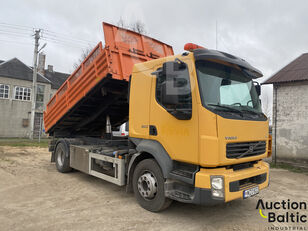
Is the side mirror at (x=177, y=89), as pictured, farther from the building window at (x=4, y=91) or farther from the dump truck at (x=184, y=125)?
the building window at (x=4, y=91)

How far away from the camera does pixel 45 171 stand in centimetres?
686

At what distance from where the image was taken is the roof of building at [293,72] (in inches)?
379

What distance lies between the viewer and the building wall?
21516 mm

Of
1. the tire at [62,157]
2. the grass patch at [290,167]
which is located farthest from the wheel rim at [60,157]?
the grass patch at [290,167]

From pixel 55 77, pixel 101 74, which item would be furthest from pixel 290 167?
pixel 55 77

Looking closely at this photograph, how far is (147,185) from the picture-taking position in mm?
3873

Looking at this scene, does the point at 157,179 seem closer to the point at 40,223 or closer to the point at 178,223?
the point at 178,223

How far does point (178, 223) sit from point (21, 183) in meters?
4.10

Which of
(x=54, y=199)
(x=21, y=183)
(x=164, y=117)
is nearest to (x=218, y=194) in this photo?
(x=164, y=117)

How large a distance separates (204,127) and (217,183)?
79 centimetres

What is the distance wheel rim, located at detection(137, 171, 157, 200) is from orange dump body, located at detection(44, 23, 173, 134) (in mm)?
2086

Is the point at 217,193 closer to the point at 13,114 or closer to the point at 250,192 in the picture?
the point at 250,192

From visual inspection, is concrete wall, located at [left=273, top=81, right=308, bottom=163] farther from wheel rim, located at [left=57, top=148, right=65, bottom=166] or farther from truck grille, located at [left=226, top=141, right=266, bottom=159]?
wheel rim, located at [left=57, top=148, right=65, bottom=166]

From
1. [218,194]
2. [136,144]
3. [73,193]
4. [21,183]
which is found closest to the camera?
[218,194]
